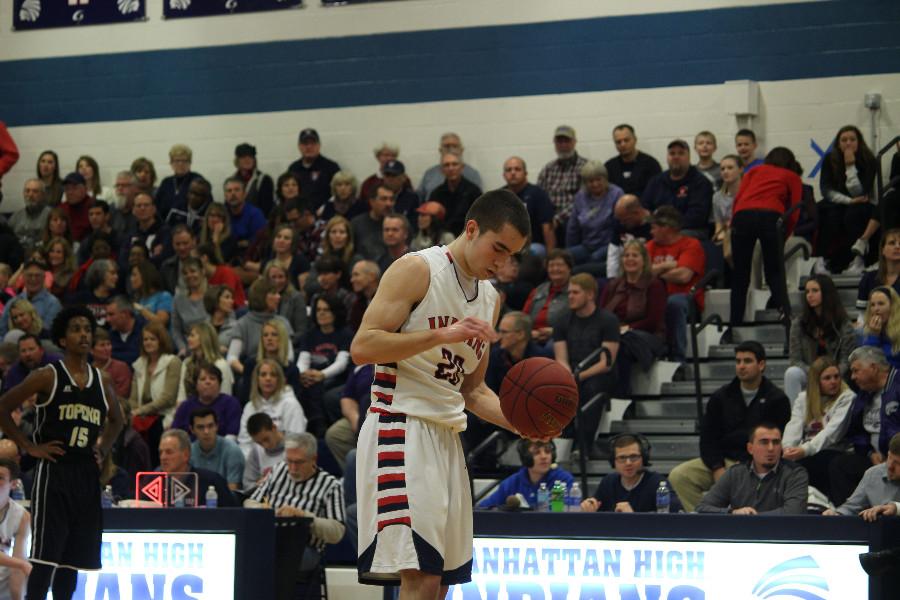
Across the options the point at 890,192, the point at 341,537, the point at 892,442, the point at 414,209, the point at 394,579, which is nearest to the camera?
the point at 394,579

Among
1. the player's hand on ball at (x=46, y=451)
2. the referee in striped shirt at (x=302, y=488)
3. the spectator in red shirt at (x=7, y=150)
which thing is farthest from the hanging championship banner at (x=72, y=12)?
the player's hand on ball at (x=46, y=451)

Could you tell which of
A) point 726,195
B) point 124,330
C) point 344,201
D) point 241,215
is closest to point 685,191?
point 726,195

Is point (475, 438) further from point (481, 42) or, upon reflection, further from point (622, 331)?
point (481, 42)

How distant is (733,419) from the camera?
10109 mm

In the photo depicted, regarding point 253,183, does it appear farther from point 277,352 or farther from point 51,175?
point 277,352

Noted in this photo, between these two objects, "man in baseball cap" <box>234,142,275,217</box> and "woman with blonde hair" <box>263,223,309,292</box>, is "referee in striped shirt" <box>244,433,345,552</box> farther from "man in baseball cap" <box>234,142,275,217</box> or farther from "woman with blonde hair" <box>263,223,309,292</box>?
"man in baseball cap" <box>234,142,275,217</box>

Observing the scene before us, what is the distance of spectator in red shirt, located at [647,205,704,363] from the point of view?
12.1 metres

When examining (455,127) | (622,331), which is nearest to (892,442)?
(622,331)

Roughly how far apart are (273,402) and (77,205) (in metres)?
5.90

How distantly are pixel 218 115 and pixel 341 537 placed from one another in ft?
28.6

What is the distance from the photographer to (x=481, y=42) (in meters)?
16.0

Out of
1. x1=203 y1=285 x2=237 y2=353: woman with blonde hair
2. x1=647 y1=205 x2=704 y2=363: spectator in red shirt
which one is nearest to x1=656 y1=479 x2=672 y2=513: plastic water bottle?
x1=647 y1=205 x2=704 y2=363: spectator in red shirt

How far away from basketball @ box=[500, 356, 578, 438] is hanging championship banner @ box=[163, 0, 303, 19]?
38.9 feet

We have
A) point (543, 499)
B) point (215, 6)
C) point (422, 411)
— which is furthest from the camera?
point (215, 6)
